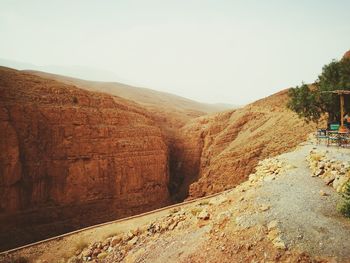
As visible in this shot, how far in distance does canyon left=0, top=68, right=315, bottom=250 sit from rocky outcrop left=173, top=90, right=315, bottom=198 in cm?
10

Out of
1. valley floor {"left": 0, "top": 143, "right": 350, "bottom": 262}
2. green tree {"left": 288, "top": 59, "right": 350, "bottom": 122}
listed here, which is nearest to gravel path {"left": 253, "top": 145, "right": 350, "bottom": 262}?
valley floor {"left": 0, "top": 143, "right": 350, "bottom": 262}

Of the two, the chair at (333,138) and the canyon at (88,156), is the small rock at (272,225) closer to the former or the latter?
the chair at (333,138)

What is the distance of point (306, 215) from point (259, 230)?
127 cm

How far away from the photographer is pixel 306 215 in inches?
279

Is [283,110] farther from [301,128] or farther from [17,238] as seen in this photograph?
[17,238]

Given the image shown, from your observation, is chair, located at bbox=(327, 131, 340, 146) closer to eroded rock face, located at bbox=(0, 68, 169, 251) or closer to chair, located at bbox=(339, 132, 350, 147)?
chair, located at bbox=(339, 132, 350, 147)

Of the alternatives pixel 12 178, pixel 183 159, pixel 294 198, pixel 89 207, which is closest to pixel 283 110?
pixel 183 159

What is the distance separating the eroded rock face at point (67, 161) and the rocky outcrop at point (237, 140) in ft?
14.4

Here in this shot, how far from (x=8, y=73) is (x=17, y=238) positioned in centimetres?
1320

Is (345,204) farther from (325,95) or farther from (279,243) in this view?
(325,95)

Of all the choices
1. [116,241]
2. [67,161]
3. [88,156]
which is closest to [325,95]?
[116,241]

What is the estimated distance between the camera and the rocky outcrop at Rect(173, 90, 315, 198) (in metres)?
20.9

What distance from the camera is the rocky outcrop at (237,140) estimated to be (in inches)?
822

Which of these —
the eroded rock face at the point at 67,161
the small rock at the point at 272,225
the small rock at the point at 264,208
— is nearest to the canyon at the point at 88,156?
the eroded rock face at the point at 67,161
